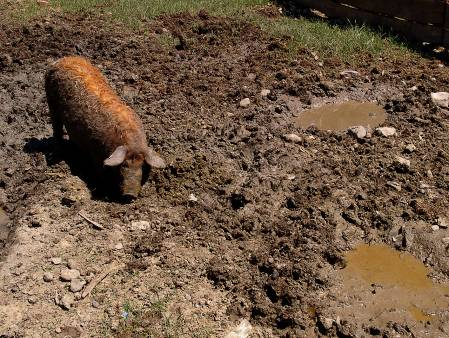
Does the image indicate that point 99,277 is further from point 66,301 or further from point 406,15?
point 406,15

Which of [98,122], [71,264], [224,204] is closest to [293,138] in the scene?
[224,204]

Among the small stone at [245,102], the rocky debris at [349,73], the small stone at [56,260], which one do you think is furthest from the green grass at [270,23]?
the small stone at [56,260]

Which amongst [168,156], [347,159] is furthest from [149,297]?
[347,159]

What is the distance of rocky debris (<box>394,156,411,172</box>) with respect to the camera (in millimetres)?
5379

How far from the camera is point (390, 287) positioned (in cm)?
429

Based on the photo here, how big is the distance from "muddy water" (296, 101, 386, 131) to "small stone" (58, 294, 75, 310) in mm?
3216

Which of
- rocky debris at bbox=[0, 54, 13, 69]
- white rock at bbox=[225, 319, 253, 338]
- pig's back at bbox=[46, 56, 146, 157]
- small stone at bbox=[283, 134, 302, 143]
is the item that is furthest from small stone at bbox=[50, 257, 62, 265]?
rocky debris at bbox=[0, 54, 13, 69]

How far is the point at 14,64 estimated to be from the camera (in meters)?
7.48

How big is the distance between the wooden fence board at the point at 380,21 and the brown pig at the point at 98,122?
4853 millimetres

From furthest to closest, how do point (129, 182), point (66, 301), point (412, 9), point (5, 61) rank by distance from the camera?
point (412, 9), point (5, 61), point (129, 182), point (66, 301)

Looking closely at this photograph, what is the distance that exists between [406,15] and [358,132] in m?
3.33

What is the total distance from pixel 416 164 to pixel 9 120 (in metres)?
4.48

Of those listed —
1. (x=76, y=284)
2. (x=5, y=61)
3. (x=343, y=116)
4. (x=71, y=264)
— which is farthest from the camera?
(x=5, y=61)

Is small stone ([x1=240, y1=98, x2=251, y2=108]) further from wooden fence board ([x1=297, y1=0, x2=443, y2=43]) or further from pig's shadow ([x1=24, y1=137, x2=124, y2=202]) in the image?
wooden fence board ([x1=297, y1=0, x2=443, y2=43])
